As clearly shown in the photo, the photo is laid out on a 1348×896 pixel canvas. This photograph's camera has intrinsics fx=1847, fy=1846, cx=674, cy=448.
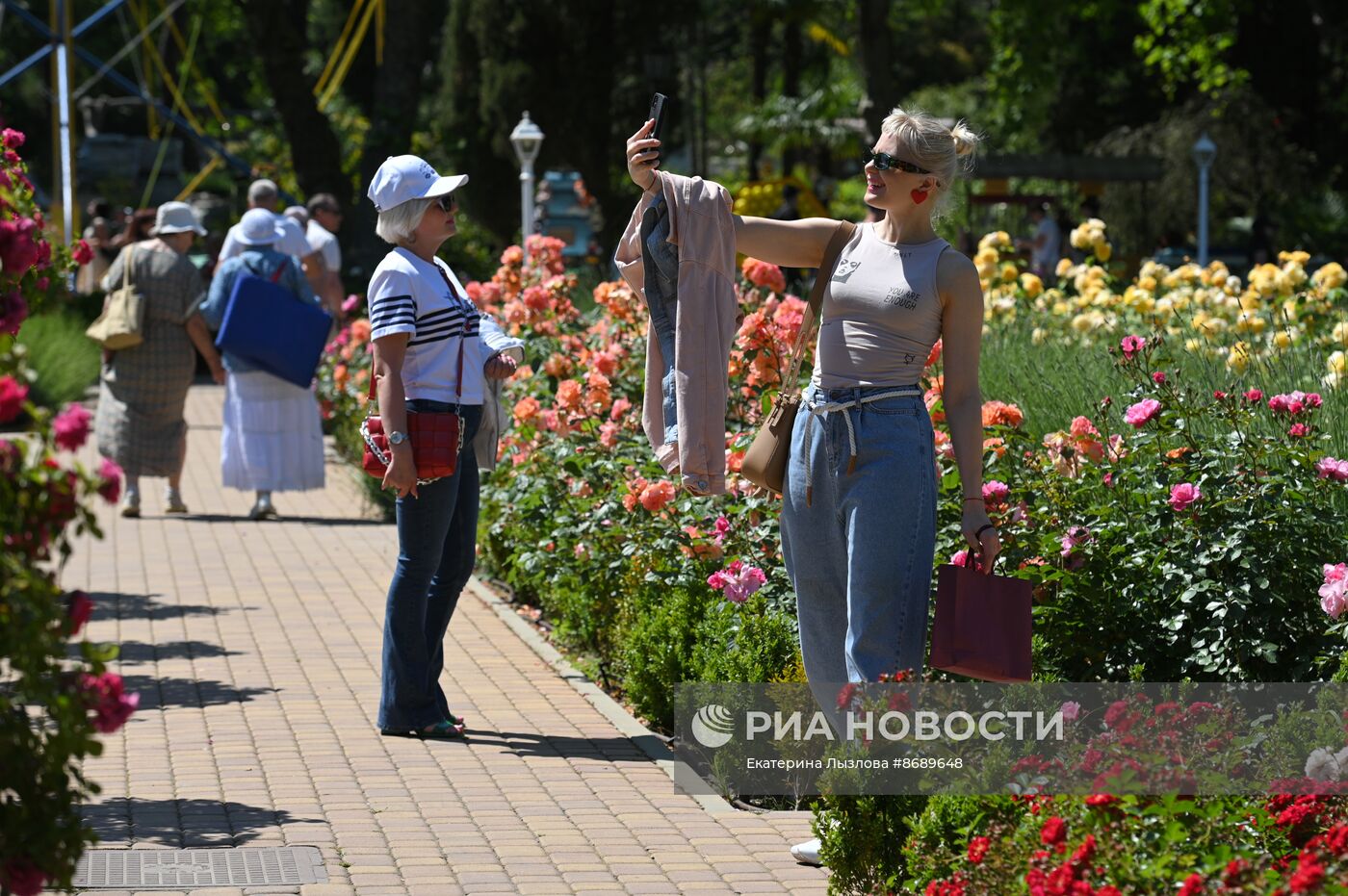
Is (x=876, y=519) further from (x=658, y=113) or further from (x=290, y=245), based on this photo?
(x=290, y=245)

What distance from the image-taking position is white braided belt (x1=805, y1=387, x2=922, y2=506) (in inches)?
167

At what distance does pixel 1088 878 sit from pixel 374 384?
335 cm

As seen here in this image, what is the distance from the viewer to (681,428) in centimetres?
443

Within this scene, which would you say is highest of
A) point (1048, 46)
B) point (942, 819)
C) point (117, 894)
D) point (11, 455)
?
point (1048, 46)

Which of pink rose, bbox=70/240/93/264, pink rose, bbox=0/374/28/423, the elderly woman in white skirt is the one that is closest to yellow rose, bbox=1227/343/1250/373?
pink rose, bbox=70/240/93/264

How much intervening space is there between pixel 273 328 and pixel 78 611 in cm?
778

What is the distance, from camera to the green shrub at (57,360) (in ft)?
53.1

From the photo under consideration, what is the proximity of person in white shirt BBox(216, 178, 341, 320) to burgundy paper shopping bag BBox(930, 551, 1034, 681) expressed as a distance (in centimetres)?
685

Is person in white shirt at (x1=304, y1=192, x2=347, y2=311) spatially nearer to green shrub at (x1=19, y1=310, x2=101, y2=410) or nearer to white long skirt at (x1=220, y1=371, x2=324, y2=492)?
white long skirt at (x1=220, y1=371, x2=324, y2=492)

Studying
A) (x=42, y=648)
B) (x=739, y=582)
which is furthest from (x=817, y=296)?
(x=42, y=648)

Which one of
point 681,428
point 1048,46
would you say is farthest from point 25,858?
point 1048,46

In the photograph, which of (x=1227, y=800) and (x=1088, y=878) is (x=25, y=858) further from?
(x=1227, y=800)

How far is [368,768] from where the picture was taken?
550cm

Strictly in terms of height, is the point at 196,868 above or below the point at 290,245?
below
